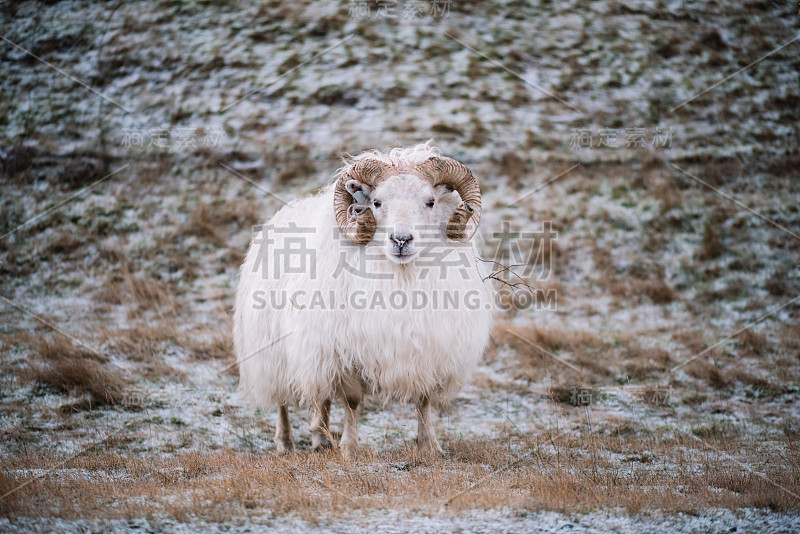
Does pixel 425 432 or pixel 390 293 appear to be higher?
pixel 390 293

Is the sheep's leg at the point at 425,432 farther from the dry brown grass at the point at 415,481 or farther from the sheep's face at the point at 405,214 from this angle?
the sheep's face at the point at 405,214

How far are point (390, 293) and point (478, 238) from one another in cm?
218

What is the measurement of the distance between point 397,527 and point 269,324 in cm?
360

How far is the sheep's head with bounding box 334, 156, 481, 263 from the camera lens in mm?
6824

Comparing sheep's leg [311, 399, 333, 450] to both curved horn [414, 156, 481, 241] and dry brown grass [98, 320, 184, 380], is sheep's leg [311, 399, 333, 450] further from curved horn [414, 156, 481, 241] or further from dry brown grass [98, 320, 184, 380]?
dry brown grass [98, 320, 184, 380]

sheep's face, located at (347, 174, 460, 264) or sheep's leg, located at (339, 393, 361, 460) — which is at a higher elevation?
sheep's face, located at (347, 174, 460, 264)

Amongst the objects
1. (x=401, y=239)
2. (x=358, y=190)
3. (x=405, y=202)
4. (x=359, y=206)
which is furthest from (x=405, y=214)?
(x=358, y=190)

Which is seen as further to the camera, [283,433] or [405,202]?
[283,433]

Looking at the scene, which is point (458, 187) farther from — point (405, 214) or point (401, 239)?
point (401, 239)

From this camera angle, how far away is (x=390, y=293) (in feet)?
22.7

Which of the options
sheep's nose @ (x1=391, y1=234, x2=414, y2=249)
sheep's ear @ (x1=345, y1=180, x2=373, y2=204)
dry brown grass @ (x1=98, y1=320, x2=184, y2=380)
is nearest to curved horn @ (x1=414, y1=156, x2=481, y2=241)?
sheep's ear @ (x1=345, y1=180, x2=373, y2=204)

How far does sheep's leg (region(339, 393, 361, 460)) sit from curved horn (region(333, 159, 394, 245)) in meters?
1.68

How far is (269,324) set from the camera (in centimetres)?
799

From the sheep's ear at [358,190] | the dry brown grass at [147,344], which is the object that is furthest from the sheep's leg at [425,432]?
the dry brown grass at [147,344]
